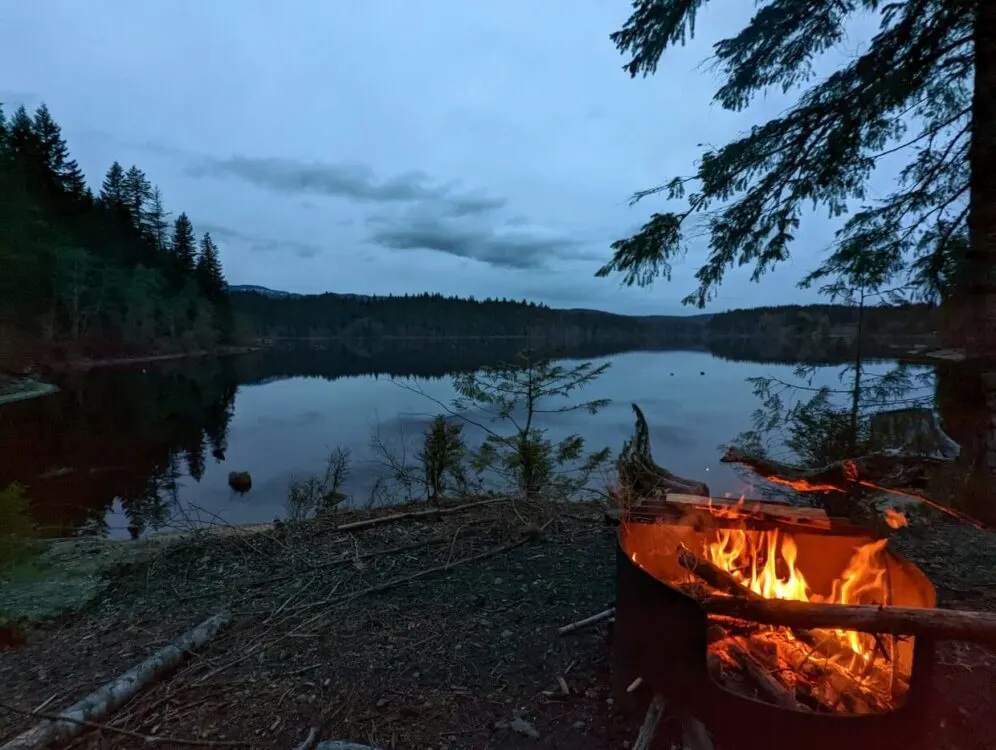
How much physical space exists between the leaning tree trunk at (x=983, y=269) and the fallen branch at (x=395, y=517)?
12.8 feet

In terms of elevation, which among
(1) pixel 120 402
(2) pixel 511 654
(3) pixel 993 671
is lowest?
(1) pixel 120 402

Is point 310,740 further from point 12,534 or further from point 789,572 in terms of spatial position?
point 12,534

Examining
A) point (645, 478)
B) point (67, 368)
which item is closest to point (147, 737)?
point (645, 478)

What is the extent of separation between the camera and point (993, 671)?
256 cm

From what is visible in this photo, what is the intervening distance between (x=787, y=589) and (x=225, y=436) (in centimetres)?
2272

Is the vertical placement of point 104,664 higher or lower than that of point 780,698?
lower

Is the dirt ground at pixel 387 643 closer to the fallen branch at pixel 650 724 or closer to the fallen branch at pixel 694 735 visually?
the fallen branch at pixel 650 724

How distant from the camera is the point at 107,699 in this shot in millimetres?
2648

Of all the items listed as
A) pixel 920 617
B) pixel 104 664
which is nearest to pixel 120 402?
pixel 104 664

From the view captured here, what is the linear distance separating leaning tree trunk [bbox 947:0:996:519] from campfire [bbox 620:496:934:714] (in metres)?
1.73

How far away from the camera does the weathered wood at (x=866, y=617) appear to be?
1808 mm

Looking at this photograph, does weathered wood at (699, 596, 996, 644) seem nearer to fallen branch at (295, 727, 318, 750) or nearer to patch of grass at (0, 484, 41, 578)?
fallen branch at (295, 727, 318, 750)

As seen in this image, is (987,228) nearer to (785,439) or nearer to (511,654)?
(511,654)

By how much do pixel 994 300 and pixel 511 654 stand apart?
3.80m
